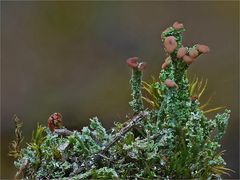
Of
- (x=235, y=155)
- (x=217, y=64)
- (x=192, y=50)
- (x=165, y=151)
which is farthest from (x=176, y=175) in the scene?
(x=217, y=64)

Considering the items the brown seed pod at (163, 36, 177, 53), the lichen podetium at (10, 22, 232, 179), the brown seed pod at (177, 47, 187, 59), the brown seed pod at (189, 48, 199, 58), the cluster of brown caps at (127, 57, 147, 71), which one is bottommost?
the lichen podetium at (10, 22, 232, 179)

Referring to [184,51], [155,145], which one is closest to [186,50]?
[184,51]

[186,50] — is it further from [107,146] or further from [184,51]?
[107,146]

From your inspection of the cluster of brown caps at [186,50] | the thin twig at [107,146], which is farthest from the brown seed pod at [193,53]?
the thin twig at [107,146]

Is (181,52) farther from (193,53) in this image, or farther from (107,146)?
(107,146)

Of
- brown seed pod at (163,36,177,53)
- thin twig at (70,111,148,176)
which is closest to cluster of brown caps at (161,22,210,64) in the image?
brown seed pod at (163,36,177,53)

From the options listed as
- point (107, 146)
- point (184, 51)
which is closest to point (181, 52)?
point (184, 51)

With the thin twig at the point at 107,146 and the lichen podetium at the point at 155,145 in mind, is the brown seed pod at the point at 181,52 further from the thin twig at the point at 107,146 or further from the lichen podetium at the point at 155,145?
the thin twig at the point at 107,146

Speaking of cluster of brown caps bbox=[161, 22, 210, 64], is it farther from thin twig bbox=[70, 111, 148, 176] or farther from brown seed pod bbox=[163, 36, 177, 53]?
thin twig bbox=[70, 111, 148, 176]

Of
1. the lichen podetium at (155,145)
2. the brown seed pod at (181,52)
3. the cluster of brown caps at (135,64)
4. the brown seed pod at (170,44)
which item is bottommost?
the lichen podetium at (155,145)
